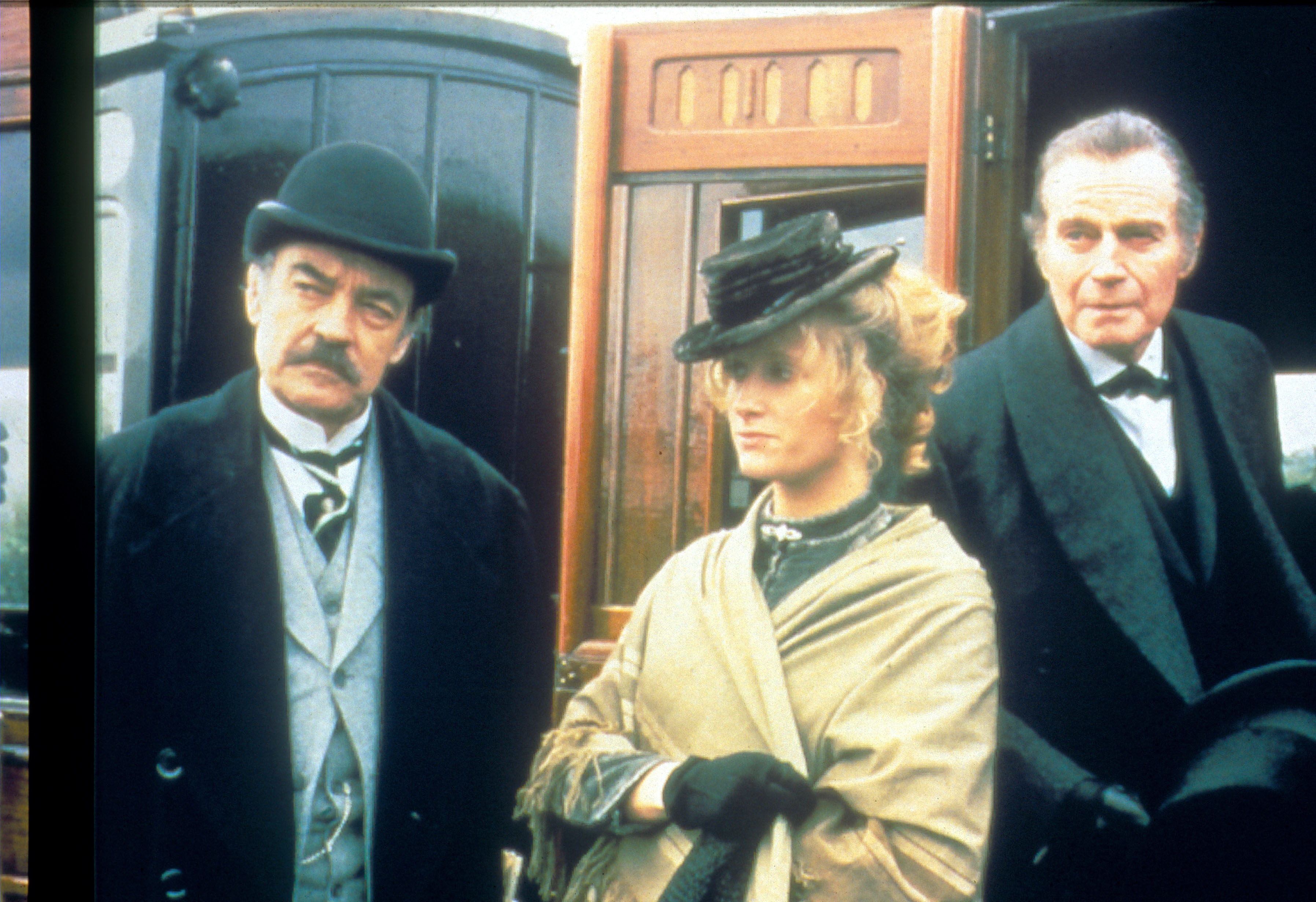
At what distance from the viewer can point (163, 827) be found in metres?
2.78

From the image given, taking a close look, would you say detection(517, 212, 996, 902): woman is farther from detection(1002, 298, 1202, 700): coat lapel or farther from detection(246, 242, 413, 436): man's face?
detection(246, 242, 413, 436): man's face

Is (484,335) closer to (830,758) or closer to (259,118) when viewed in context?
(259,118)

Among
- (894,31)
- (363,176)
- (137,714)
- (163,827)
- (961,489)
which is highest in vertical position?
(894,31)

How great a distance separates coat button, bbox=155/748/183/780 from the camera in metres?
2.77

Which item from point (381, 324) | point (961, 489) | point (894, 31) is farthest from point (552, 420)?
point (894, 31)

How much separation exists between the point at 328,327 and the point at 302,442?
29cm

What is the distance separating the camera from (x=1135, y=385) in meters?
2.57

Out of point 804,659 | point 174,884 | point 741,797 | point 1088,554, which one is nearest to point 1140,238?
point 1088,554

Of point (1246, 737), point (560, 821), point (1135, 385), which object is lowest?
point (560, 821)

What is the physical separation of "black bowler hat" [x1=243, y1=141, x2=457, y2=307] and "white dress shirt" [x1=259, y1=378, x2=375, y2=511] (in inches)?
14.2

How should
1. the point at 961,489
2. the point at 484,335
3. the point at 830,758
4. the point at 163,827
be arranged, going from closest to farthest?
1. the point at 830,758
2. the point at 961,489
3. the point at 163,827
4. the point at 484,335

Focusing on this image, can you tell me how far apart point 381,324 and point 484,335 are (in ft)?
0.84

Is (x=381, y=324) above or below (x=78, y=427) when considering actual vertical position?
above

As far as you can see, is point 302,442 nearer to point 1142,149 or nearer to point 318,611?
point 318,611
